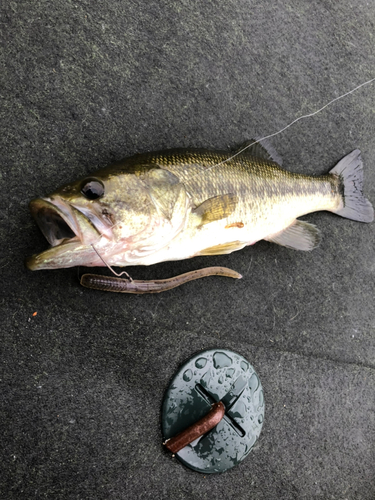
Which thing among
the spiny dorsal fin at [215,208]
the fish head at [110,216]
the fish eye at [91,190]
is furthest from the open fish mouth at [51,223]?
the spiny dorsal fin at [215,208]

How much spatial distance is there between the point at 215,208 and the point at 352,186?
1.01 metres

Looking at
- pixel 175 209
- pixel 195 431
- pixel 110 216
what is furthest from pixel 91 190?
pixel 195 431

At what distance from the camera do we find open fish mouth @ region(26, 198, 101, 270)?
3.85ft

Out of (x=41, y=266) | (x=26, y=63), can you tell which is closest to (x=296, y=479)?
(x=41, y=266)

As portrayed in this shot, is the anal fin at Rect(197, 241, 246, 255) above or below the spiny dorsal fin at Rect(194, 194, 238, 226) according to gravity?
below

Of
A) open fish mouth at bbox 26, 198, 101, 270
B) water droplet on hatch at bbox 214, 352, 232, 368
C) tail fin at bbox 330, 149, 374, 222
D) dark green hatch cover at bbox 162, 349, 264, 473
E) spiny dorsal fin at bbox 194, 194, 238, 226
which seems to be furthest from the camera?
tail fin at bbox 330, 149, 374, 222

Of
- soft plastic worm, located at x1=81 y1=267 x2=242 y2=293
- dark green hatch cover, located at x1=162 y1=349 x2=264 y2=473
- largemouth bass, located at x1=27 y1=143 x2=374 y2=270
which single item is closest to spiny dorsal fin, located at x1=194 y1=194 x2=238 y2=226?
largemouth bass, located at x1=27 y1=143 x2=374 y2=270

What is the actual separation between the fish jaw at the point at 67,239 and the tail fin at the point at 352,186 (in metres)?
1.43

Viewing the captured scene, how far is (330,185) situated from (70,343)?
1.52 metres

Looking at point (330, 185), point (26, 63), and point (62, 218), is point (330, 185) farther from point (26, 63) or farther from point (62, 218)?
point (26, 63)

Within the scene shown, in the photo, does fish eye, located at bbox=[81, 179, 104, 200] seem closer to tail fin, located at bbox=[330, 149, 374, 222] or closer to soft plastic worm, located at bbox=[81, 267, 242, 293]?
soft plastic worm, located at bbox=[81, 267, 242, 293]

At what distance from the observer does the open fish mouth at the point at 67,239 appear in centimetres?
117

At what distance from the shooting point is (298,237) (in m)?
1.82

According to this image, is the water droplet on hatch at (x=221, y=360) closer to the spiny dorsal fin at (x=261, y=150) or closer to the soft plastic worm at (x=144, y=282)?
the soft plastic worm at (x=144, y=282)
